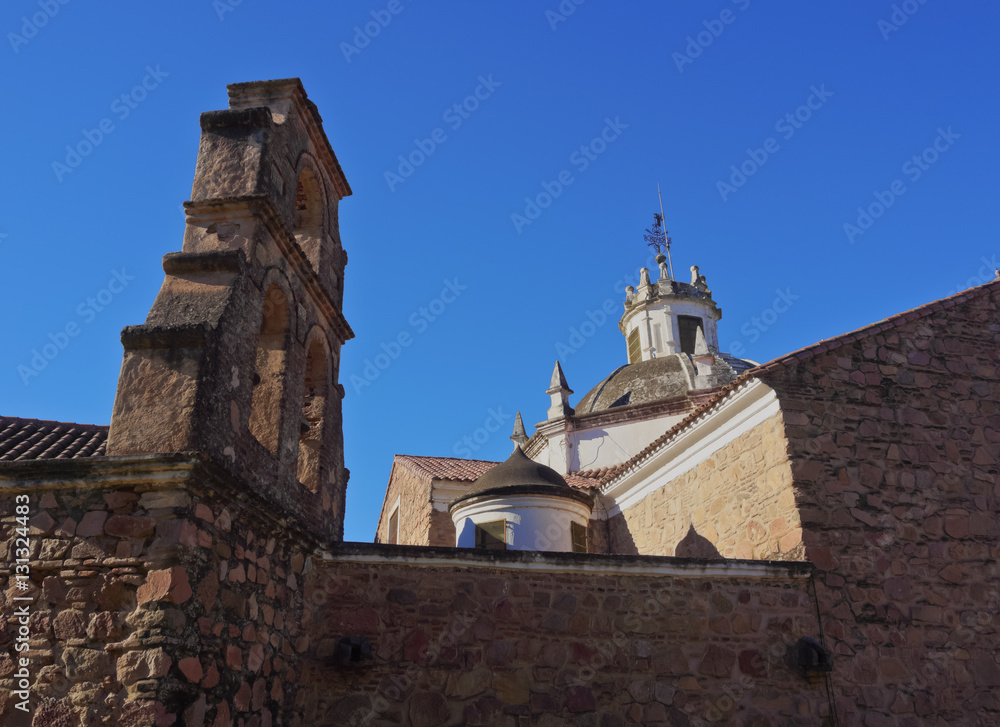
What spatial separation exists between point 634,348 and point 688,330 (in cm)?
168

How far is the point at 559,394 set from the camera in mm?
18375

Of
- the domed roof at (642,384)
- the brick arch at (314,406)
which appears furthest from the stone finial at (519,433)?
the brick arch at (314,406)

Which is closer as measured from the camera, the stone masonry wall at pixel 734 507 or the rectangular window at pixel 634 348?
the stone masonry wall at pixel 734 507

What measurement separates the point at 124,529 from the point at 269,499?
1289 millimetres

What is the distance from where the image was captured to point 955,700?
26.8 ft

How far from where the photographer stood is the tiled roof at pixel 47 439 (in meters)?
8.66

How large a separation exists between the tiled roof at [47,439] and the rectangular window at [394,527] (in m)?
8.48

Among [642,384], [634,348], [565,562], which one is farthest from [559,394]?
[565,562]

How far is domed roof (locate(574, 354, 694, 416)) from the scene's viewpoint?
1853 cm

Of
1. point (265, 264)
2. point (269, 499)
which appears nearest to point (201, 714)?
point (269, 499)

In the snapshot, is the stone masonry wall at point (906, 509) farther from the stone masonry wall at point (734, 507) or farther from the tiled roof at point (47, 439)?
the tiled roof at point (47, 439)

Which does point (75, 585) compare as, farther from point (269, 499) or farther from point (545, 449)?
point (545, 449)

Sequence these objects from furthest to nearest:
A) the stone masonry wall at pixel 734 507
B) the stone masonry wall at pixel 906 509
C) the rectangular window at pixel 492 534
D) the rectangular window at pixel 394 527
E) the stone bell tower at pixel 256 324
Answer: the rectangular window at pixel 394 527 → the rectangular window at pixel 492 534 → the stone masonry wall at pixel 734 507 → the stone masonry wall at pixel 906 509 → the stone bell tower at pixel 256 324

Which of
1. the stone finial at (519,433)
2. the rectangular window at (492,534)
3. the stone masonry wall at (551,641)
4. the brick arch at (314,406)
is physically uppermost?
the stone finial at (519,433)
